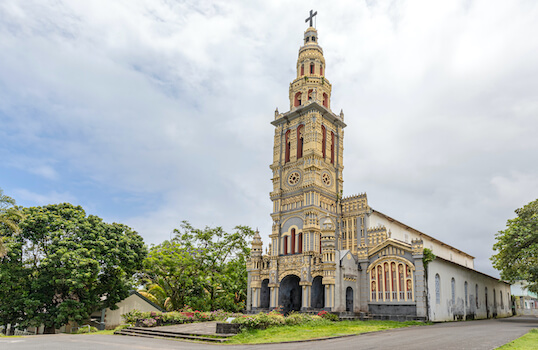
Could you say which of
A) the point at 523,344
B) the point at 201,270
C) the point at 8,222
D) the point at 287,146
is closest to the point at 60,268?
the point at 8,222

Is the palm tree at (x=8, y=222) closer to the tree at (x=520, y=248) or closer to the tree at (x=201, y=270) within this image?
the tree at (x=201, y=270)

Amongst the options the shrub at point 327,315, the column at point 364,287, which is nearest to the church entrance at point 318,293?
the column at point 364,287

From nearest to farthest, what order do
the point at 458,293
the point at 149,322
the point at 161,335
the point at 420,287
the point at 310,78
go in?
1. the point at 161,335
2. the point at 149,322
3. the point at 420,287
4. the point at 458,293
5. the point at 310,78

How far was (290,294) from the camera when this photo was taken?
4028 centimetres

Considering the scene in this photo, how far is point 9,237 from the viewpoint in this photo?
31.2 meters

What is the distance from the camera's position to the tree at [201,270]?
132ft

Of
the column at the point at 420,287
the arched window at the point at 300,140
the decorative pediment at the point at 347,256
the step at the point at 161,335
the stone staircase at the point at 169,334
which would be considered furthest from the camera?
the arched window at the point at 300,140

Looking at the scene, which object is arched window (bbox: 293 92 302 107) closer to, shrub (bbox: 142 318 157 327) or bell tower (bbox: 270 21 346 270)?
bell tower (bbox: 270 21 346 270)

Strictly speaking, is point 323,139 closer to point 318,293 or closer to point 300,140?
point 300,140

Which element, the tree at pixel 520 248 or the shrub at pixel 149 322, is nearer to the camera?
the shrub at pixel 149 322

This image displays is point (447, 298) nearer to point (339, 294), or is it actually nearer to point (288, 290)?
point (339, 294)

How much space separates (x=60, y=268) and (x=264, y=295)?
19.3m

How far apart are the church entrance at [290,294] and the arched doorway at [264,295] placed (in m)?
2.06

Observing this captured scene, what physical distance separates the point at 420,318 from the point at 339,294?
6680 mm
